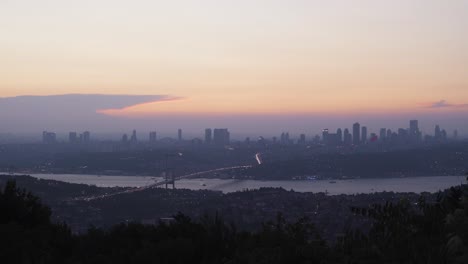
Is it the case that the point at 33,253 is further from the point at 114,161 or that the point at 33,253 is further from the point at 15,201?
the point at 114,161

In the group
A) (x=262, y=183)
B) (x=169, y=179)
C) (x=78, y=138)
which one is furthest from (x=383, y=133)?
(x=78, y=138)

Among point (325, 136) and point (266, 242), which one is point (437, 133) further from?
point (266, 242)

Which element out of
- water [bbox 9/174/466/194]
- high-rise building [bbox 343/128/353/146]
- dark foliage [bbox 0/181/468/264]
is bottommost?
water [bbox 9/174/466/194]

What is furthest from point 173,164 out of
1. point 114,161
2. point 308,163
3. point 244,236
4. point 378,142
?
point 244,236

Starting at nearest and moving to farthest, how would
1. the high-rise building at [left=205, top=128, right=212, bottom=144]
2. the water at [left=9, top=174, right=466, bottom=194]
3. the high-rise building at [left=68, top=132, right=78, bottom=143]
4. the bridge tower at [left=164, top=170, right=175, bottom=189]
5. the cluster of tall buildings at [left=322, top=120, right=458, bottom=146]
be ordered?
1. the water at [left=9, top=174, right=466, bottom=194]
2. the bridge tower at [left=164, top=170, right=175, bottom=189]
3. the cluster of tall buildings at [left=322, top=120, right=458, bottom=146]
4. the high-rise building at [left=205, top=128, right=212, bottom=144]
5. the high-rise building at [left=68, top=132, right=78, bottom=143]

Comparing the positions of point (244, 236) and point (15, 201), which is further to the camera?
point (15, 201)

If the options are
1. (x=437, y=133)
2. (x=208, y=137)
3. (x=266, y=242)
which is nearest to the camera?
(x=266, y=242)

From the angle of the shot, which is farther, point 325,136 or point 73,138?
point 73,138

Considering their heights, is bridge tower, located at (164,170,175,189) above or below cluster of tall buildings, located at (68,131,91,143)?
below

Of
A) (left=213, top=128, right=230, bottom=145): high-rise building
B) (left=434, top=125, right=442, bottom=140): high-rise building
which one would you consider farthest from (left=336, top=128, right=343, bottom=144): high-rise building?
(left=213, top=128, right=230, bottom=145): high-rise building

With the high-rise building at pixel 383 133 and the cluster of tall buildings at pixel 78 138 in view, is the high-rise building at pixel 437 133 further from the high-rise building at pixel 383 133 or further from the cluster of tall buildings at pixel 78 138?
the cluster of tall buildings at pixel 78 138

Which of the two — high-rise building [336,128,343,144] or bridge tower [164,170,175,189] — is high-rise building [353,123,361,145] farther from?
bridge tower [164,170,175,189]
